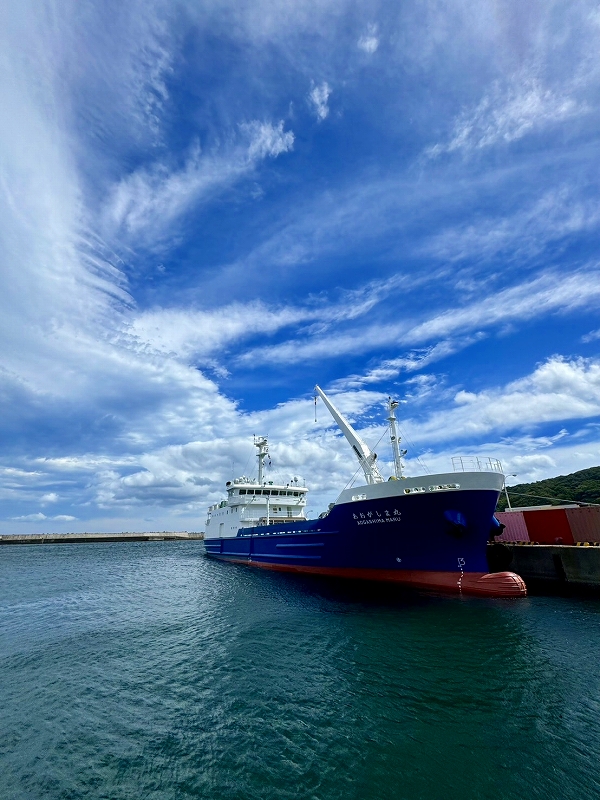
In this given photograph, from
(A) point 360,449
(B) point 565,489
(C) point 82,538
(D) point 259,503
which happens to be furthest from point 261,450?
(C) point 82,538

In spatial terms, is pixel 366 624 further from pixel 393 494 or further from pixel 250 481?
pixel 250 481

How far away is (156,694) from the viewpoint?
9.55 meters

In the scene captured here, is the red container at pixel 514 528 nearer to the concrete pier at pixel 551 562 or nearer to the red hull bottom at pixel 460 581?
the concrete pier at pixel 551 562

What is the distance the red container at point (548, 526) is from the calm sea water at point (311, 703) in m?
7.10

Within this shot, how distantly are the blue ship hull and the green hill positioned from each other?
3744 cm

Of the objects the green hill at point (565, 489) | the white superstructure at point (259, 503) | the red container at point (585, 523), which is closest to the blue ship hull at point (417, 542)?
the red container at point (585, 523)

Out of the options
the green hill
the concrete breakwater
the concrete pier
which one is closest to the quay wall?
the concrete pier

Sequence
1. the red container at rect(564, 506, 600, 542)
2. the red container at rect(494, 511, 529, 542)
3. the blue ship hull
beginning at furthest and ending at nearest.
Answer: the red container at rect(494, 511, 529, 542)
the red container at rect(564, 506, 600, 542)
the blue ship hull

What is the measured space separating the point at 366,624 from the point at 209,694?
7.25 meters

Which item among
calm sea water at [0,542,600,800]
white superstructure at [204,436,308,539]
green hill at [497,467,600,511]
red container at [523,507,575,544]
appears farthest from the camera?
green hill at [497,467,600,511]

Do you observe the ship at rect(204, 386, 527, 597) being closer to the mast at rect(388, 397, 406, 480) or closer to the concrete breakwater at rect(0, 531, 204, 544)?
the mast at rect(388, 397, 406, 480)

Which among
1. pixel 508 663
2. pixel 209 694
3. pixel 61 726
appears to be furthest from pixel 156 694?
pixel 508 663

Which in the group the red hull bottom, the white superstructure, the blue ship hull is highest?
the white superstructure

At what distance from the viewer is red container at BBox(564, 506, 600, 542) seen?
21.5m
